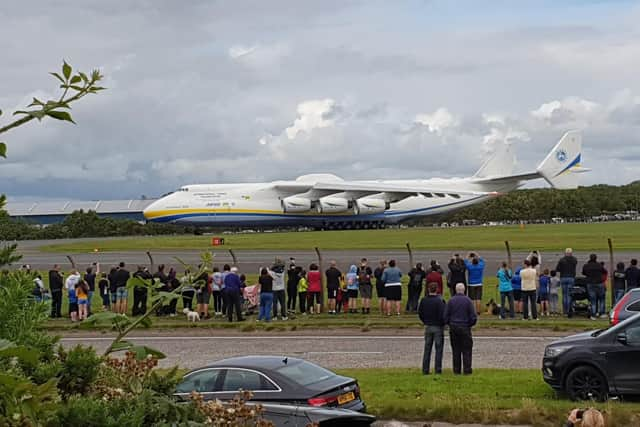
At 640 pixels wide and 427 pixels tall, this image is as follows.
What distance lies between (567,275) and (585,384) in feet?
34.8

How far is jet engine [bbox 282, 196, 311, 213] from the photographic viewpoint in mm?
68562

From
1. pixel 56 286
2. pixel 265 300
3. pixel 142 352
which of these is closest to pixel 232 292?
pixel 265 300

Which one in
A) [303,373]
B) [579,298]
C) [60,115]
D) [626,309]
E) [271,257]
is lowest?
[303,373]

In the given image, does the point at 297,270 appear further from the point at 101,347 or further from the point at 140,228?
the point at 140,228

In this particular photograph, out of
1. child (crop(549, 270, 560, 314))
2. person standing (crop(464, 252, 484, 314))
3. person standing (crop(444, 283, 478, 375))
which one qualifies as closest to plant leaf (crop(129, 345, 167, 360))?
person standing (crop(444, 283, 478, 375))

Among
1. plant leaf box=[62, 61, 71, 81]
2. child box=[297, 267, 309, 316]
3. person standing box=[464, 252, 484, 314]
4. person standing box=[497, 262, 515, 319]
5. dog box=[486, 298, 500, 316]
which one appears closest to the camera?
plant leaf box=[62, 61, 71, 81]

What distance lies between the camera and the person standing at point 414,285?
23.8 m

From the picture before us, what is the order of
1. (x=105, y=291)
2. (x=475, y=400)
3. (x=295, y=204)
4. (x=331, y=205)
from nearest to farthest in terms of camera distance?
(x=475, y=400) < (x=105, y=291) < (x=295, y=204) < (x=331, y=205)

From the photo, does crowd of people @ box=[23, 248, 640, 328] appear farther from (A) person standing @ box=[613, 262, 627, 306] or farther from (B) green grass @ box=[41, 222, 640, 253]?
(B) green grass @ box=[41, 222, 640, 253]

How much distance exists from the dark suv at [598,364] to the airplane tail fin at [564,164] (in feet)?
219

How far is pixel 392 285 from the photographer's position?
23984 mm

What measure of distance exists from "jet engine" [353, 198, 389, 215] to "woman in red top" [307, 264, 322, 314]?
44868mm

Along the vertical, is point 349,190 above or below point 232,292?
above

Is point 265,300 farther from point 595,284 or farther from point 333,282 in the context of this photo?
point 595,284
